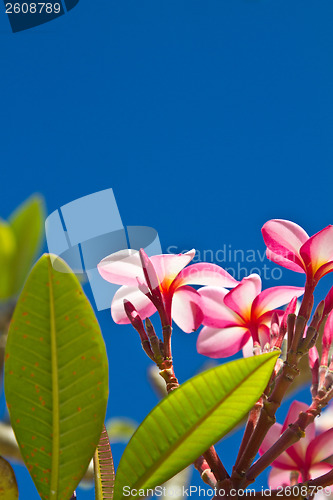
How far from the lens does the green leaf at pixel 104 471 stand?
371mm

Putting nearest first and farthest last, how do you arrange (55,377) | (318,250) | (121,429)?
(55,377), (318,250), (121,429)

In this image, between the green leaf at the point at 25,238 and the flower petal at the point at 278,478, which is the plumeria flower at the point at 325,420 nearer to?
the flower petal at the point at 278,478

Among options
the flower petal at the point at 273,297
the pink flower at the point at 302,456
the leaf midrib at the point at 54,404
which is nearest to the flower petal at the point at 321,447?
the pink flower at the point at 302,456

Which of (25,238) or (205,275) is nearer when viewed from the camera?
(25,238)

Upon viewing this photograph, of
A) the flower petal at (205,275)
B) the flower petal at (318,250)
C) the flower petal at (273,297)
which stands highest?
the flower petal at (205,275)

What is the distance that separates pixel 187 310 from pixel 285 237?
0.34ft

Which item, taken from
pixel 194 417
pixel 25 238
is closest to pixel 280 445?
pixel 194 417

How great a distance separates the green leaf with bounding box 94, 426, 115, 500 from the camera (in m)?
0.37

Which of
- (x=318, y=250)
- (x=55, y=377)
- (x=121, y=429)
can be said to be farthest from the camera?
(x=121, y=429)

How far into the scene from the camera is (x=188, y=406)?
313 millimetres

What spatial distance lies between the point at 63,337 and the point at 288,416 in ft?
0.79

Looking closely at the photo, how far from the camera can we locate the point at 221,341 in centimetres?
50

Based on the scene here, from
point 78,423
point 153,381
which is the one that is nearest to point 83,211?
point 78,423

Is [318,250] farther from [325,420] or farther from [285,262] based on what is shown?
[325,420]
